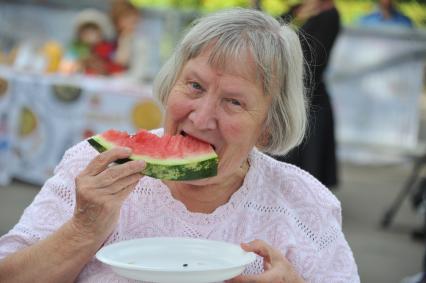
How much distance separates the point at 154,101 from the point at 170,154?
216 cm

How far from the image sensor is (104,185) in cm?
208

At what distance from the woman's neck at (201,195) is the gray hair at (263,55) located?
28 cm

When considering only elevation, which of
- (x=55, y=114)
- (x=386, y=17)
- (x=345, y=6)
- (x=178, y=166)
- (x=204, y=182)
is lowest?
(x=55, y=114)

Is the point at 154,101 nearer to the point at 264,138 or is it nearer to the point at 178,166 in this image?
the point at 264,138

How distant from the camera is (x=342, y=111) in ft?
38.8

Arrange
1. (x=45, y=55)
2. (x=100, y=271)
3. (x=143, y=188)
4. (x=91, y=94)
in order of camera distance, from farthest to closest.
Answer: (x=45, y=55), (x=91, y=94), (x=143, y=188), (x=100, y=271)

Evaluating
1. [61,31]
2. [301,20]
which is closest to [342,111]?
[61,31]

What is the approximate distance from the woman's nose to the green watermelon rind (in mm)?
110

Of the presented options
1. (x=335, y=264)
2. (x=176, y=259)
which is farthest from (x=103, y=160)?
(x=335, y=264)

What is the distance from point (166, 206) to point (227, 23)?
26.9 inches

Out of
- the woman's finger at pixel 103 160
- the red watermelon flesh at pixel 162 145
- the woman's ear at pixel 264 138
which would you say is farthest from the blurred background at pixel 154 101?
the woman's finger at pixel 103 160

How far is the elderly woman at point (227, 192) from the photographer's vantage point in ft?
7.51

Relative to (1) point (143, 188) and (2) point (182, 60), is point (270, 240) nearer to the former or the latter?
(1) point (143, 188)

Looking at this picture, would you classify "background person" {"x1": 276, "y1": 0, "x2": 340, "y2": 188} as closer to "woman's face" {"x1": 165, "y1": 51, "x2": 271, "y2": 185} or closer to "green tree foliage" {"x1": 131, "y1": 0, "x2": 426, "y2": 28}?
"woman's face" {"x1": 165, "y1": 51, "x2": 271, "y2": 185}
